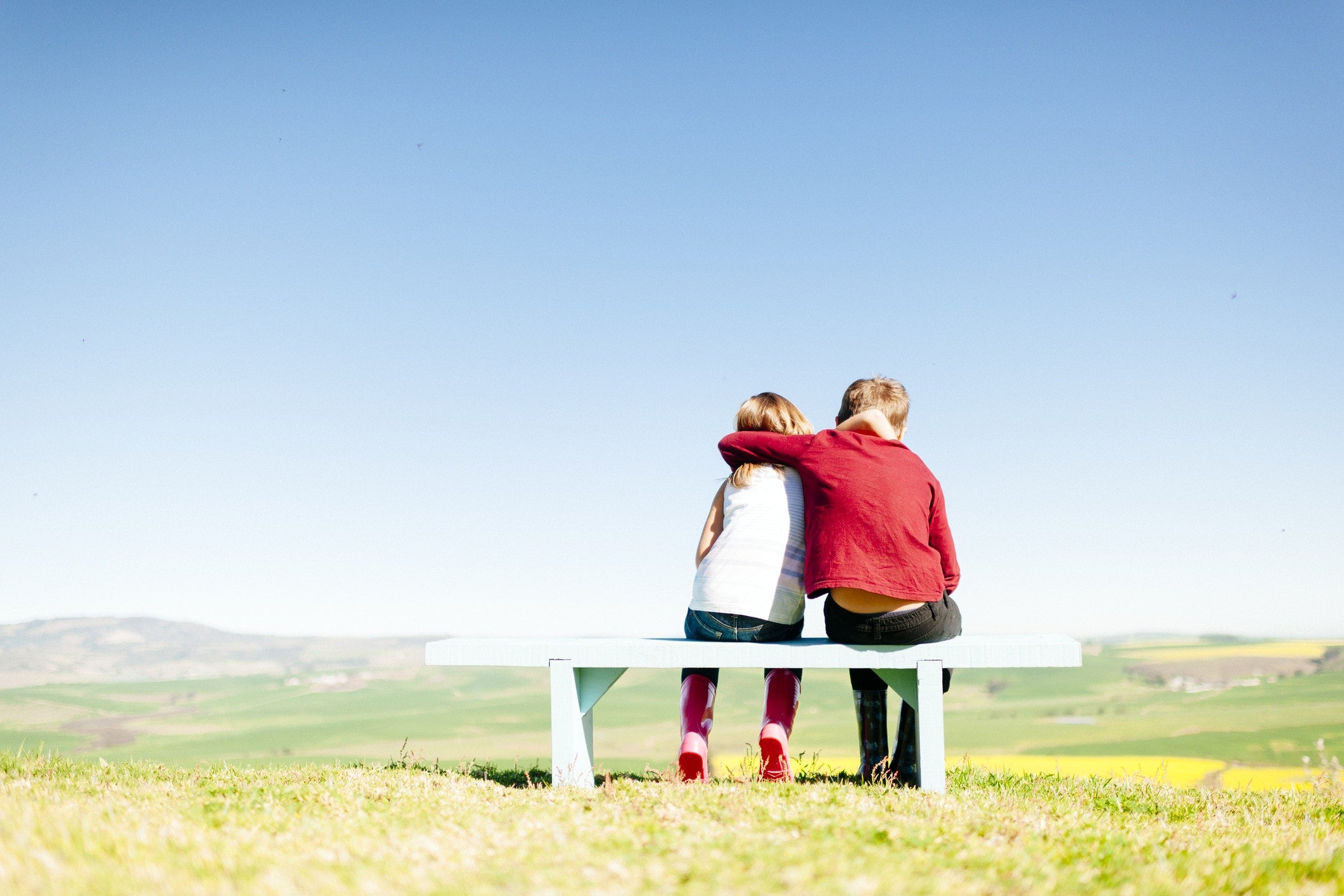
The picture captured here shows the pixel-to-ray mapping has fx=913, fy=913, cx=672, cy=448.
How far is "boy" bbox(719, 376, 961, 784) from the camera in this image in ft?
17.2

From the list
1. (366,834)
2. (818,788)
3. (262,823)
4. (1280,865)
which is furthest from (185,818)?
(1280,865)

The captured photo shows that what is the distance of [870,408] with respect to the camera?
5781 millimetres

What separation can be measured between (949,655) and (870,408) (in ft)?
5.18

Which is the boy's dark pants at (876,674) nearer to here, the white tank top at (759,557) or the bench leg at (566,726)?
the white tank top at (759,557)

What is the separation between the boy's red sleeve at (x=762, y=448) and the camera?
5.64 meters

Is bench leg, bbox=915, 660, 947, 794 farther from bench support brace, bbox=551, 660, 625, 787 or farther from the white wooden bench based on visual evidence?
bench support brace, bbox=551, 660, 625, 787

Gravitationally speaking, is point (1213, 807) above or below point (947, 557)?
below

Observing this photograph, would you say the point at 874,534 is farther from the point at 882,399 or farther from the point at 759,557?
the point at 882,399

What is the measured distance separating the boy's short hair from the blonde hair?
0.30 m

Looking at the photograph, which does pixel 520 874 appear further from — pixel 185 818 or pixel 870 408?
pixel 870 408

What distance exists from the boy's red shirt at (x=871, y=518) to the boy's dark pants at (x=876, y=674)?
5.5 inches

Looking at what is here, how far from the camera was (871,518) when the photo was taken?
527 centimetres

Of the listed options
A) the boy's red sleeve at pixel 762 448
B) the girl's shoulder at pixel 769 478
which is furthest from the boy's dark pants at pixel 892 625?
the boy's red sleeve at pixel 762 448

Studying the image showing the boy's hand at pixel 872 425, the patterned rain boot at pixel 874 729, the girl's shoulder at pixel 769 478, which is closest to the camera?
the boy's hand at pixel 872 425
